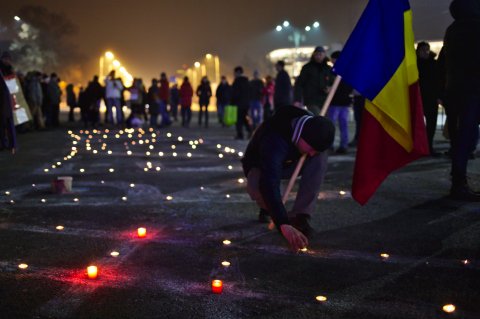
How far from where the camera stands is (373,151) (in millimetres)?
5059

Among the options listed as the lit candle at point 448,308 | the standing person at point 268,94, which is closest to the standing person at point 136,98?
the standing person at point 268,94

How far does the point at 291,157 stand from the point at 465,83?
10.2ft

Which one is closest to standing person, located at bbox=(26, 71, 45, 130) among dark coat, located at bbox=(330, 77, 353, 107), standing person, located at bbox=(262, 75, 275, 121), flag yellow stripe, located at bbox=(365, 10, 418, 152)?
standing person, located at bbox=(262, 75, 275, 121)

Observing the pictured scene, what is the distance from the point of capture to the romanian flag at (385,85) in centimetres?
493

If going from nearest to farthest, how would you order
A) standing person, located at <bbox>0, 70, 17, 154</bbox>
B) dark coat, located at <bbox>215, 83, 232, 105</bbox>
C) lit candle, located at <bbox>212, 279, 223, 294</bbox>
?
1. lit candle, located at <bbox>212, 279, 223, 294</bbox>
2. standing person, located at <bbox>0, 70, 17, 154</bbox>
3. dark coat, located at <bbox>215, 83, 232, 105</bbox>

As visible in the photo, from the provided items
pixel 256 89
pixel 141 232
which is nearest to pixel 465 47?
pixel 141 232

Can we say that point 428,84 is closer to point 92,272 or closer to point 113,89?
point 92,272

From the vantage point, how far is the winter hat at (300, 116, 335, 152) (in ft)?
13.2

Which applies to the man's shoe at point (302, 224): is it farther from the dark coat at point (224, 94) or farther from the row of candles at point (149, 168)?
the dark coat at point (224, 94)

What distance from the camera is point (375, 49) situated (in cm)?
498

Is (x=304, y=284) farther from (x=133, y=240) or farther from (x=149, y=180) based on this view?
(x=149, y=180)

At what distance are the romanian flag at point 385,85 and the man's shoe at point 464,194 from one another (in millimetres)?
1922

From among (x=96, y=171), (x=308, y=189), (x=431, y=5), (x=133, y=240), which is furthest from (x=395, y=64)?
(x=431, y=5)

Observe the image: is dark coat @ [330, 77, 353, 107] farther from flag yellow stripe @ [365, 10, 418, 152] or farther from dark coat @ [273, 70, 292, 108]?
flag yellow stripe @ [365, 10, 418, 152]
